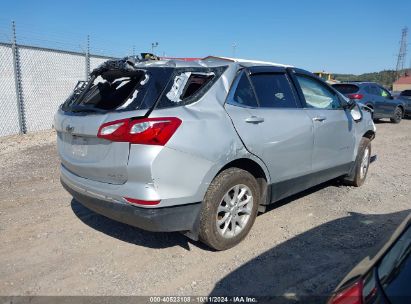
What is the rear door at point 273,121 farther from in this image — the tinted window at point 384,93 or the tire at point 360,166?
the tinted window at point 384,93

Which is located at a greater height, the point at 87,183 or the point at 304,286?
the point at 87,183

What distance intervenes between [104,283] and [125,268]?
27 centimetres

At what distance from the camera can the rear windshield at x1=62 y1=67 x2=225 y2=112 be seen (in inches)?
122

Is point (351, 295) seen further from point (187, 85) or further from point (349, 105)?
point (349, 105)

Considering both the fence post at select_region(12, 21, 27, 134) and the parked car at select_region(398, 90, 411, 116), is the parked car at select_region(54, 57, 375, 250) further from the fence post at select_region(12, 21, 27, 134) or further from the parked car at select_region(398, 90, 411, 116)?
the parked car at select_region(398, 90, 411, 116)

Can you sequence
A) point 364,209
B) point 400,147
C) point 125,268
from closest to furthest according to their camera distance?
1. point 125,268
2. point 364,209
3. point 400,147

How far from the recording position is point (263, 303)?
2.80 m

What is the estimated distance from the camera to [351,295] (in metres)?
1.38

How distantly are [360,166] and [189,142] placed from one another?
3551 mm

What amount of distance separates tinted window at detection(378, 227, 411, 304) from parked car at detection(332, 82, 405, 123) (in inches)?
506

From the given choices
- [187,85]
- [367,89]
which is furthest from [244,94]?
[367,89]

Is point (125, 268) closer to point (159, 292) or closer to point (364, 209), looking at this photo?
point (159, 292)

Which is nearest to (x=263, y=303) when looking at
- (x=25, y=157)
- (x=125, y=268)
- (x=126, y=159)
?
(x=125, y=268)

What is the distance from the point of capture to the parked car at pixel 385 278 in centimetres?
122
